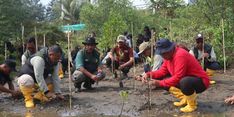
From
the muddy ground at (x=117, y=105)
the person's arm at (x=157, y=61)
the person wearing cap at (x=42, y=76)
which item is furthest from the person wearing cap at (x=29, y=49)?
the person's arm at (x=157, y=61)

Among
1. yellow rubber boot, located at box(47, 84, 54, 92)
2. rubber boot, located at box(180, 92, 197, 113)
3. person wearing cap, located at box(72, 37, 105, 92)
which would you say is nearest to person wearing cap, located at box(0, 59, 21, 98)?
yellow rubber boot, located at box(47, 84, 54, 92)

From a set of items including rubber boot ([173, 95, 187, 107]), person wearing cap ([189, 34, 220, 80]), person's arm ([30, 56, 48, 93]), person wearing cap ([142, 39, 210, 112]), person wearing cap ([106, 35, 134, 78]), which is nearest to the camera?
person wearing cap ([142, 39, 210, 112])

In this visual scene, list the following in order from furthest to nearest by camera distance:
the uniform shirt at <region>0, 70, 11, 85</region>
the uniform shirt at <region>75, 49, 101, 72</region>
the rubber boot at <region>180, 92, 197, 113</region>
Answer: the uniform shirt at <region>75, 49, 101, 72</region> < the uniform shirt at <region>0, 70, 11, 85</region> < the rubber boot at <region>180, 92, 197, 113</region>

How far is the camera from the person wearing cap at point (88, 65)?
9086 mm

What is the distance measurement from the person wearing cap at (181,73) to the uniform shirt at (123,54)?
3639mm

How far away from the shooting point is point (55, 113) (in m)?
7.65

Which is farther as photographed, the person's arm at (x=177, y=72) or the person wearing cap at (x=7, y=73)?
the person wearing cap at (x=7, y=73)

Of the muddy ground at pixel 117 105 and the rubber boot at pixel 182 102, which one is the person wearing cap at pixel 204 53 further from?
the rubber boot at pixel 182 102

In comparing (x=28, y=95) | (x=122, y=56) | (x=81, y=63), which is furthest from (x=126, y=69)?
(x=28, y=95)

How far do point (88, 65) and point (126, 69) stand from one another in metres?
2.09

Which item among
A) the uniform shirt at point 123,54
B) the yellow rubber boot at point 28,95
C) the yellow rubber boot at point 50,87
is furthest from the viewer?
the uniform shirt at point 123,54

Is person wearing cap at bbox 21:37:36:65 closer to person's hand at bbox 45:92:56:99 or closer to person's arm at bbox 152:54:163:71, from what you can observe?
person's hand at bbox 45:92:56:99

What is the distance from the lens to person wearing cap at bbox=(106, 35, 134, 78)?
10.7 m

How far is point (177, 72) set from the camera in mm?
6816
